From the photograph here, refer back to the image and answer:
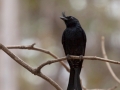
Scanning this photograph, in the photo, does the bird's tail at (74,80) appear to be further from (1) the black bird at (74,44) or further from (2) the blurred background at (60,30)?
(2) the blurred background at (60,30)

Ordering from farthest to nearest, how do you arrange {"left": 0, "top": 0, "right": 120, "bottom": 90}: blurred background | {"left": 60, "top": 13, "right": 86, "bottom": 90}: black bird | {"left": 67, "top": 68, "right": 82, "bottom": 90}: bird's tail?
{"left": 0, "top": 0, "right": 120, "bottom": 90}: blurred background
{"left": 60, "top": 13, "right": 86, "bottom": 90}: black bird
{"left": 67, "top": 68, "right": 82, "bottom": 90}: bird's tail

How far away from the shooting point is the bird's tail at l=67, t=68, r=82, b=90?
10.5 feet

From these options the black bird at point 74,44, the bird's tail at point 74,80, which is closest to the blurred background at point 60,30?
the black bird at point 74,44

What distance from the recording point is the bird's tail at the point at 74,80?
10.5 ft

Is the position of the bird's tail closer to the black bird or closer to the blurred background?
the black bird

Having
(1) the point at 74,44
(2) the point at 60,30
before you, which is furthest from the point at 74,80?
(2) the point at 60,30

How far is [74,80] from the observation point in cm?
330

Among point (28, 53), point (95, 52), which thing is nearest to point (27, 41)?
point (28, 53)

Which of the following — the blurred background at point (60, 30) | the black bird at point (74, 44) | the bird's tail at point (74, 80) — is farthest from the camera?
the blurred background at point (60, 30)

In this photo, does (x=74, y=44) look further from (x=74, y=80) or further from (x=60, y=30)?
(x=60, y=30)

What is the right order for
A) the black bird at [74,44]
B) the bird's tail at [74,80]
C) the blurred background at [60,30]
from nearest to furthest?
1. the bird's tail at [74,80]
2. the black bird at [74,44]
3. the blurred background at [60,30]

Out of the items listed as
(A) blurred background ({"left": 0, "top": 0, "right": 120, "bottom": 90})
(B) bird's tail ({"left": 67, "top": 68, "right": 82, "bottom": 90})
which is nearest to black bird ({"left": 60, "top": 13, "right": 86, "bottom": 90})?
(B) bird's tail ({"left": 67, "top": 68, "right": 82, "bottom": 90})

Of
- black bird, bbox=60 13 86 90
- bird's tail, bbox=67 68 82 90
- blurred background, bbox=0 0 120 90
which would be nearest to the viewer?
bird's tail, bbox=67 68 82 90

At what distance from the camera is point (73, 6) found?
9.88 meters
